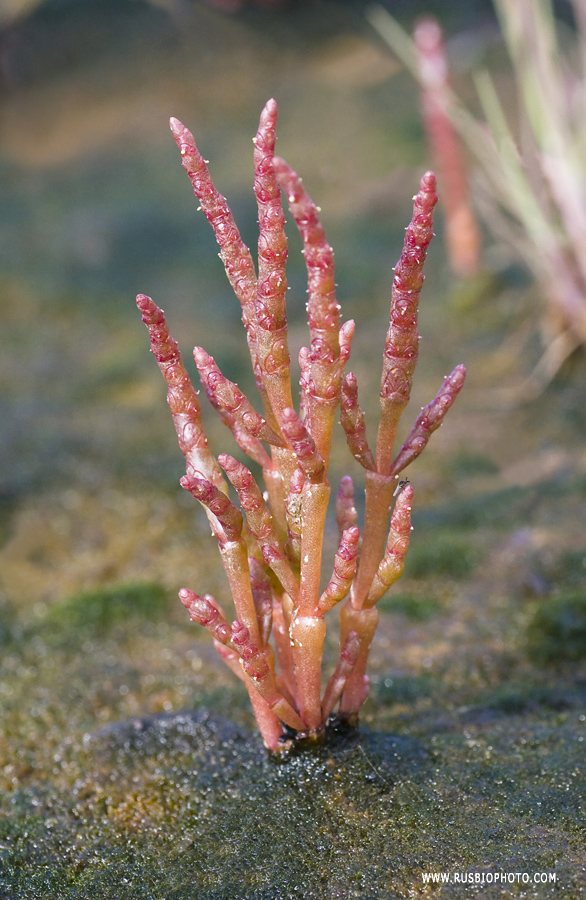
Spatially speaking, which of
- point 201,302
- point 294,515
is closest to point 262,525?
point 294,515

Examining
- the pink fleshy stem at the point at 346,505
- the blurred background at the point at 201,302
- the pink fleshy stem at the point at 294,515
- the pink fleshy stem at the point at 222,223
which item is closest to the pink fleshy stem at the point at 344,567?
the pink fleshy stem at the point at 294,515

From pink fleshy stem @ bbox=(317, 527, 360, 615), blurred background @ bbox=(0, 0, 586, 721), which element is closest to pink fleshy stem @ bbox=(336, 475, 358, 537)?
pink fleshy stem @ bbox=(317, 527, 360, 615)

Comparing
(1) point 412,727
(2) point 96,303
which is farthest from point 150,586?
(2) point 96,303

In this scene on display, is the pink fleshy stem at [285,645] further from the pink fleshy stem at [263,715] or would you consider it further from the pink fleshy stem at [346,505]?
the pink fleshy stem at [346,505]

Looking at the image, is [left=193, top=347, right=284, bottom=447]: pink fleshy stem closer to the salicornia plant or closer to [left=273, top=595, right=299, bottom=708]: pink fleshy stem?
the salicornia plant

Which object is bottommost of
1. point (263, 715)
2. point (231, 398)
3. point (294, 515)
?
point (263, 715)

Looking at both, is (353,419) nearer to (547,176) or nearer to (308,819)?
(308,819)

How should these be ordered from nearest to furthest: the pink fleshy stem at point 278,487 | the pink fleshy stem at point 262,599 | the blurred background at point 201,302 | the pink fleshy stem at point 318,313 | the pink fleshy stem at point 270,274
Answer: the pink fleshy stem at point 318,313 < the pink fleshy stem at point 270,274 < the pink fleshy stem at point 278,487 < the pink fleshy stem at point 262,599 < the blurred background at point 201,302
